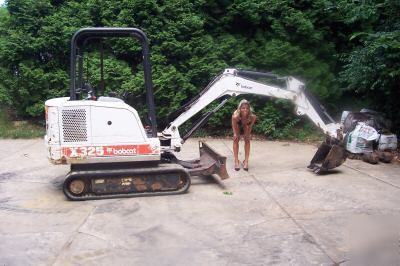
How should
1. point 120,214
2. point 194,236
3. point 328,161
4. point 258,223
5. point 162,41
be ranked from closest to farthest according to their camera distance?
1. point 194,236
2. point 258,223
3. point 120,214
4. point 328,161
5. point 162,41

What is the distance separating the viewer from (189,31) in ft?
39.3

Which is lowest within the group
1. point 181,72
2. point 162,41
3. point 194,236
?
point 194,236

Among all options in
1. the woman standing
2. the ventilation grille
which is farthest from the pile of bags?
the ventilation grille

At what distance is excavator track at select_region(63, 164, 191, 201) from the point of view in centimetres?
654

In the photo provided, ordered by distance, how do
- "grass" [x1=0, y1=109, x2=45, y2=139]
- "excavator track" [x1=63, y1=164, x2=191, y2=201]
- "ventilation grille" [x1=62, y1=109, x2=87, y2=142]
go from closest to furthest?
"ventilation grille" [x1=62, y1=109, x2=87, y2=142] < "excavator track" [x1=63, y1=164, x2=191, y2=201] < "grass" [x1=0, y1=109, x2=45, y2=139]

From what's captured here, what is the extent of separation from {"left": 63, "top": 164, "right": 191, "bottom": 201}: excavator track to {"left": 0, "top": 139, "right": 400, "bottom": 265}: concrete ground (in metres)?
0.16

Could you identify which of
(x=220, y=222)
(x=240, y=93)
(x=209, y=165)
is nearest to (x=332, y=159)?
(x=240, y=93)

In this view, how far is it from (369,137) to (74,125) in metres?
5.74

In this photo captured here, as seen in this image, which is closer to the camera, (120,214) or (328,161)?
(120,214)

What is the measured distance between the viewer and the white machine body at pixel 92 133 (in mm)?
6445

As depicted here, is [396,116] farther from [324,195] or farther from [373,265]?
[373,265]

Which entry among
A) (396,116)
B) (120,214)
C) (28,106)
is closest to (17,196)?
(120,214)

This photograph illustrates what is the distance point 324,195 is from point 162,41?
6.76 metres

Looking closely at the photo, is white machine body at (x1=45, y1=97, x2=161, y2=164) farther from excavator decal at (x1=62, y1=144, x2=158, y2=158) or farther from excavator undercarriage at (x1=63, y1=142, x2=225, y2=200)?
excavator undercarriage at (x1=63, y1=142, x2=225, y2=200)
